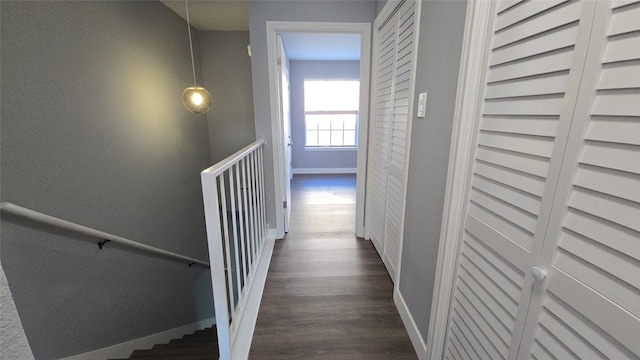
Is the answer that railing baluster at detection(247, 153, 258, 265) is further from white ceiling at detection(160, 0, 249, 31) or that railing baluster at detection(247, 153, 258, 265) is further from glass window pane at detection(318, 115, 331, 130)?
glass window pane at detection(318, 115, 331, 130)

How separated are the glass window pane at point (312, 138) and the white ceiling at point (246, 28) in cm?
146

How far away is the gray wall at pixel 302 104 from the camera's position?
16.8ft

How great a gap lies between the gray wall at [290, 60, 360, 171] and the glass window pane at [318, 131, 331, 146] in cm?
21

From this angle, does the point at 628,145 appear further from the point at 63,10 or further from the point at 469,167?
the point at 63,10

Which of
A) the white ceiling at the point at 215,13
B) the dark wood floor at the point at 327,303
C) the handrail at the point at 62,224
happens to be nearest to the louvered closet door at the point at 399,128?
the dark wood floor at the point at 327,303

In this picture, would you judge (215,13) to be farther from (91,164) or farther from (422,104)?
(422,104)

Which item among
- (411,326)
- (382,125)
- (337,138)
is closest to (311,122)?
(337,138)

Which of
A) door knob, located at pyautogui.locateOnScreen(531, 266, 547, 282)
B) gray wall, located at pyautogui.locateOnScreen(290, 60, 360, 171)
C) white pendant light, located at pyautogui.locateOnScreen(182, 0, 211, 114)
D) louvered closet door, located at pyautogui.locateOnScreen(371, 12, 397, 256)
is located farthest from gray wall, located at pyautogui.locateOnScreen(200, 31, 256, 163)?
door knob, located at pyautogui.locateOnScreen(531, 266, 547, 282)

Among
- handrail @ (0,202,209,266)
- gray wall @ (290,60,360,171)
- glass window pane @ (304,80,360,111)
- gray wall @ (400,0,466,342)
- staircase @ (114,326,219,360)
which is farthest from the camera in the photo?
glass window pane @ (304,80,360,111)

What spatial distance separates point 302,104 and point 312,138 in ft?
2.47

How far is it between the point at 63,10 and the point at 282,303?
235cm

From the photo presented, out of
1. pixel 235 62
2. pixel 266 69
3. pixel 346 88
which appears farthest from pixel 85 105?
pixel 346 88

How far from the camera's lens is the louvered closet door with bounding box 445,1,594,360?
625mm

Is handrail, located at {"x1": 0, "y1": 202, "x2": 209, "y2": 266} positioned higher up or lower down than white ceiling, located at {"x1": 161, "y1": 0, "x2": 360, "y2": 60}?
lower down
